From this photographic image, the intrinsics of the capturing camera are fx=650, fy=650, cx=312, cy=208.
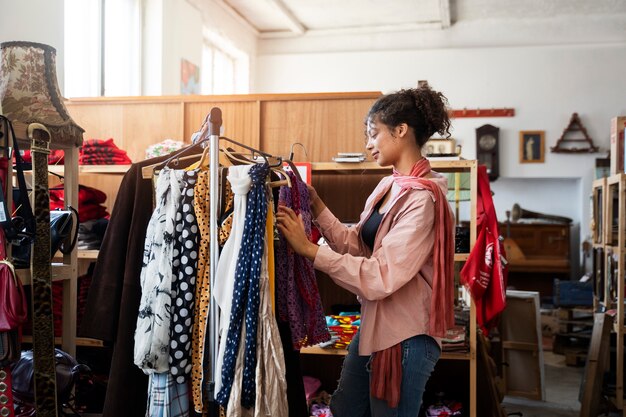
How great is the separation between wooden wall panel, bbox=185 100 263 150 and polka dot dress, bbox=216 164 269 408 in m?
2.18

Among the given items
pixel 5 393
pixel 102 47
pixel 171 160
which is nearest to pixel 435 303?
pixel 171 160

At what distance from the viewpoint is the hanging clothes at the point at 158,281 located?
1.87m

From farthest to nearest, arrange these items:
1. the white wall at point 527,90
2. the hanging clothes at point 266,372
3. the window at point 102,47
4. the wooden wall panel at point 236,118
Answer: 1. the white wall at point 527,90
2. the window at point 102,47
3. the wooden wall panel at point 236,118
4. the hanging clothes at point 266,372

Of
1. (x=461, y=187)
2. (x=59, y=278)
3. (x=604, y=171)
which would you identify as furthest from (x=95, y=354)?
(x=604, y=171)

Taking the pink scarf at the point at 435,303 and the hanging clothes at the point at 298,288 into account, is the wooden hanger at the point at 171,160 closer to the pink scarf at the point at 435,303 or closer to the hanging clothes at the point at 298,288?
the hanging clothes at the point at 298,288

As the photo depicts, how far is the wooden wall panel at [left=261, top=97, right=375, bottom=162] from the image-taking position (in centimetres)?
392

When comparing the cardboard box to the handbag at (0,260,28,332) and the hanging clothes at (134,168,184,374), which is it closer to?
the hanging clothes at (134,168,184,374)

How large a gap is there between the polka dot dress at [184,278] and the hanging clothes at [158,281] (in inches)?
0.9

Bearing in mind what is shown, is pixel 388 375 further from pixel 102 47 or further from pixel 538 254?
pixel 538 254

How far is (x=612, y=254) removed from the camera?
471 cm

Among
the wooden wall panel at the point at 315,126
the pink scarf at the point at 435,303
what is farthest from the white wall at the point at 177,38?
the pink scarf at the point at 435,303

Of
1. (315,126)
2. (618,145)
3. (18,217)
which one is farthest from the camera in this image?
(618,145)

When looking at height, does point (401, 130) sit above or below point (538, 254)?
above

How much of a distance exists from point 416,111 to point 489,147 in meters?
7.08
